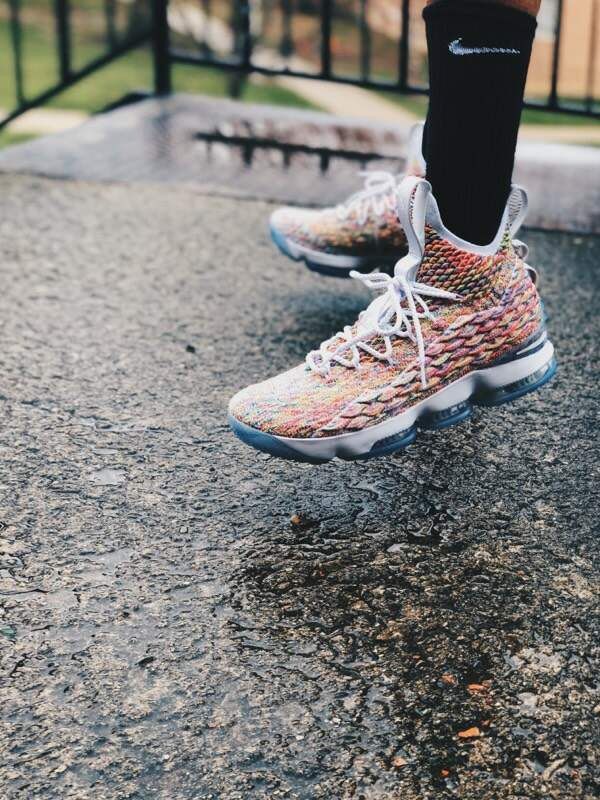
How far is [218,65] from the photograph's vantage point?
4102 mm

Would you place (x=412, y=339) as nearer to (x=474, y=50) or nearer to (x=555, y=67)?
(x=474, y=50)

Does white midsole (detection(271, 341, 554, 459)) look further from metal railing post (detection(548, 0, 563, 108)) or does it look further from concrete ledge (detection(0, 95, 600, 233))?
metal railing post (detection(548, 0, 563, 108))

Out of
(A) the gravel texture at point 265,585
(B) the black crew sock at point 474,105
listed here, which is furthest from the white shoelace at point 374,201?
Result: (B) the black crew sock at point 474,105

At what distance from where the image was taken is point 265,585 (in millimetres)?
1515

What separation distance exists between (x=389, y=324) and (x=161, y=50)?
9.02ft

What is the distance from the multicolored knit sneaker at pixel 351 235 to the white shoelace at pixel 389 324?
1.86 feet

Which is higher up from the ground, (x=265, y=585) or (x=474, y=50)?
(x=474, y=50)

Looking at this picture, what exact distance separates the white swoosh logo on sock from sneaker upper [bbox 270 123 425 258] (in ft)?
1.92

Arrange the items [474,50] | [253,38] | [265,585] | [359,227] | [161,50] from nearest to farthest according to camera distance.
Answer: [265,585]
[474,50]
[359,227]
[161,50]
[253,38]

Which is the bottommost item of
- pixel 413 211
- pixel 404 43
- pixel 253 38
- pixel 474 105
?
pixel 253 38

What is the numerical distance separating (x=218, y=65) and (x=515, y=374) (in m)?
2.62

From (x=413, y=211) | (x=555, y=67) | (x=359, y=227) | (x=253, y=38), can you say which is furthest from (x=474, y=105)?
(x=253, y=38)

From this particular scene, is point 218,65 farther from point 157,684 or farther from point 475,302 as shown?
point 157,684

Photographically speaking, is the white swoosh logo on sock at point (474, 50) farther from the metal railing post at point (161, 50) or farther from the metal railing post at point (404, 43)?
the metal railing post at point (161, 50)
